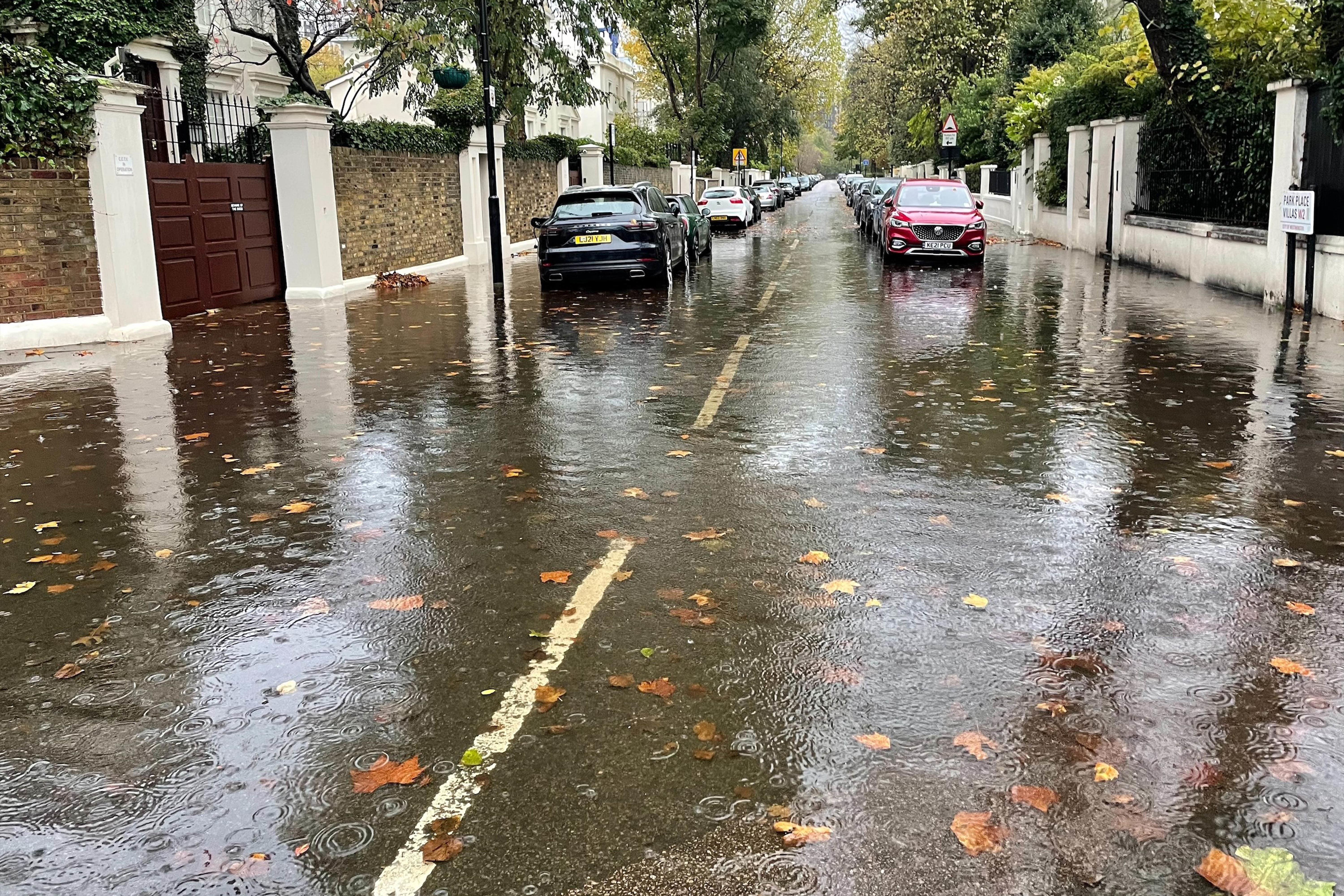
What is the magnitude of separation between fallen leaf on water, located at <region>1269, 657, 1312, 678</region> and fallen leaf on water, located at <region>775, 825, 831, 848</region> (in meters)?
2.01

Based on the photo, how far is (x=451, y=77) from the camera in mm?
23016

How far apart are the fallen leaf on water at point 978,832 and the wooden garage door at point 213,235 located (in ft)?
47.8

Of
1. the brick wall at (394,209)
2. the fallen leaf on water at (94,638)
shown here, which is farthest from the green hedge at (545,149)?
the fallen leaf on water at (94,638)

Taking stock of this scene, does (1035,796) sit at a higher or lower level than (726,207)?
lower

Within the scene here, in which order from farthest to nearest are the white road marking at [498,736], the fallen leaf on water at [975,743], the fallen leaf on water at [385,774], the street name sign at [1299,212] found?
the street name sign at [1299,212] < the fallen leaf on water at [975,743] < the fallen leaf on water at [385,774] < the white road marking at [498,736]

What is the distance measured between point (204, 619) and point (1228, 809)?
3859mm

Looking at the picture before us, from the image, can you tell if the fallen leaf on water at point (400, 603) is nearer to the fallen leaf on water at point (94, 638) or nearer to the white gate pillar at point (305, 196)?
the fallen leaf on water at point (94, 638)

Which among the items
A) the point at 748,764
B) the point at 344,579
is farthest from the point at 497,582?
the point at 748,764

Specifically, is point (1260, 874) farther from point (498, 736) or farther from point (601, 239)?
point (601, 239)

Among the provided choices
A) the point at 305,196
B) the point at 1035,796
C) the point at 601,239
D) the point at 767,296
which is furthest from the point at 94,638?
the point at 305,196

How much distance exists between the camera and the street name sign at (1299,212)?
1323cm

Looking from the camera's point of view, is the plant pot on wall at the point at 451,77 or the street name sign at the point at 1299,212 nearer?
the street name sign at the point at 1299,212

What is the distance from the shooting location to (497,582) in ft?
17.0

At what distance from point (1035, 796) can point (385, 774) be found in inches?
75.2
